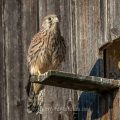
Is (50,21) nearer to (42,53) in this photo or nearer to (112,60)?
(42,53)

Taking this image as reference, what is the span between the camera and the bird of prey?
628 centimetres

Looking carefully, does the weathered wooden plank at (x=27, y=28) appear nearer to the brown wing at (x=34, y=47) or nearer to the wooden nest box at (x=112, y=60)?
the brown wing at (x=34, y=47)

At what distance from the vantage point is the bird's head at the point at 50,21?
6285 mm

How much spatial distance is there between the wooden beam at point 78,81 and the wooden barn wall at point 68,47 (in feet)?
0.53

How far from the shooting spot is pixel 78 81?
534 cm

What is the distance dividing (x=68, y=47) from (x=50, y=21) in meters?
0.28

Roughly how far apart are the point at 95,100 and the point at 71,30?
0.75 meters

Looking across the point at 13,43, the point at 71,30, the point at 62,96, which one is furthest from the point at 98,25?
the point at 13,43

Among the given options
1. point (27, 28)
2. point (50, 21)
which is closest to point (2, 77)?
point (27, 28)

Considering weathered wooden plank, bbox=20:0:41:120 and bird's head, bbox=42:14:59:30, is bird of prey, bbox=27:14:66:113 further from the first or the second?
weathered wooden plank, bbox=20:0:41:120

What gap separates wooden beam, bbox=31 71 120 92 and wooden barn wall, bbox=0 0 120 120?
160mm

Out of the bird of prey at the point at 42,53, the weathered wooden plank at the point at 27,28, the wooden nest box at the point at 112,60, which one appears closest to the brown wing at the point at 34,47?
the bird of prey at the point at 42,53

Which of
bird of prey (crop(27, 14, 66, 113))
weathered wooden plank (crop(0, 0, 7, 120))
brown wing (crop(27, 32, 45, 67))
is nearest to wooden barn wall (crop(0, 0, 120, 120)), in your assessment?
weathered wooden plank (crop(0, 0, 7, 120))

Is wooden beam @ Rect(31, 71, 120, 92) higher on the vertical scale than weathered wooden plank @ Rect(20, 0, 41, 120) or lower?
lower
